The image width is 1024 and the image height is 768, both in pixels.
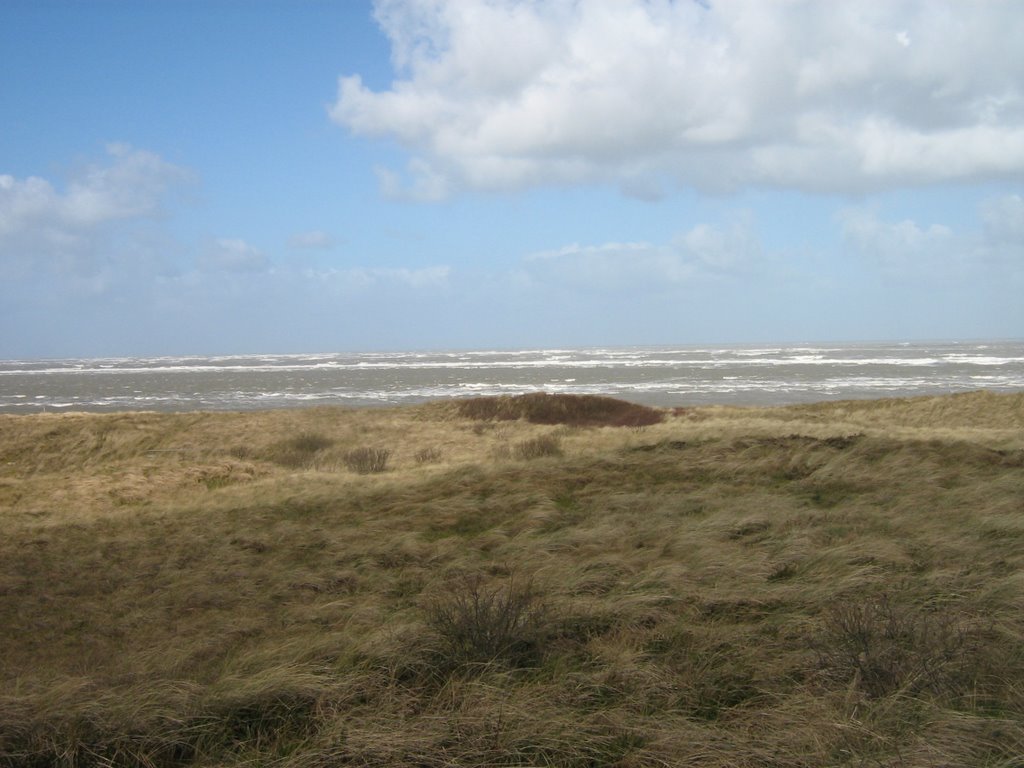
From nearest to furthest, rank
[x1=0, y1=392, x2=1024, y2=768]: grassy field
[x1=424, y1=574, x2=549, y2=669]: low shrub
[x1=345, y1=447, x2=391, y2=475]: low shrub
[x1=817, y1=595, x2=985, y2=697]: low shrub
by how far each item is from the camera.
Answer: [x1=0, y1=392, x2=1024, y2=768]: grassy field, [x1=817, y1=595, x2=985, y2=697]: low shrub, [x1=424, y1=574, x2=549, y2=669]: low shrub, [x1=345, y1=447, x2=391, y2=475]: low shrub

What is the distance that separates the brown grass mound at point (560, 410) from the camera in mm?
26641

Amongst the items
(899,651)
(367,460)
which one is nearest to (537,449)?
(367,460)

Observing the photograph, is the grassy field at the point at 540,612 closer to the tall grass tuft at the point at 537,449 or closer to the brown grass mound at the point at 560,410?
the tall grass tuft at the point at 537,449

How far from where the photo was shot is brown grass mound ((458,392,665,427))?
87.4 feet

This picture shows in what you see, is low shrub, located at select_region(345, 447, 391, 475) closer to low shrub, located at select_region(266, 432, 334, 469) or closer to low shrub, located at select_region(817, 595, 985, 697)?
low shrub, located at select_region(266, 432, 334, 469)

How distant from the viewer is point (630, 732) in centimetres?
400

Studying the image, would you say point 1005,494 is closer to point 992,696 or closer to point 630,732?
point 992,696

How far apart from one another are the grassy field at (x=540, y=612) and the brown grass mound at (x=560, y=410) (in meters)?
12.3

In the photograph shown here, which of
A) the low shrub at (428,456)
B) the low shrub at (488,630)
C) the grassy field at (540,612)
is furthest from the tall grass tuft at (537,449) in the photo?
the low shrub at (488,630)

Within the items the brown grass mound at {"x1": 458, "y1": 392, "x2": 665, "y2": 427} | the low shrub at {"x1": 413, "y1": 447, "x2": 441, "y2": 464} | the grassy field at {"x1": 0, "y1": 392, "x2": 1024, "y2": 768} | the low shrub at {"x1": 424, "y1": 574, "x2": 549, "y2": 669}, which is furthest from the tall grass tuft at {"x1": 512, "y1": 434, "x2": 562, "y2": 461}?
the low shrub at {"x1": 424, "y1": 574, "x2": 549, "y2": 669}

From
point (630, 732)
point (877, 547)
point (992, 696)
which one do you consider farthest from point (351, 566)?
point (992, 696)

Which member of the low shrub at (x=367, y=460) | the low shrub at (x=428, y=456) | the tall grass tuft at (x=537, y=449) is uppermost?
the tall grass tuft at (x=537, y=449)

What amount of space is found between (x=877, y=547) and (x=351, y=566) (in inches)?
206

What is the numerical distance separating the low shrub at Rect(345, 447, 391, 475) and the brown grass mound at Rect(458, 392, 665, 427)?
9.31m
